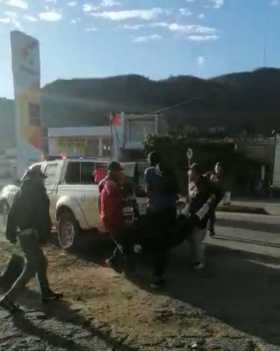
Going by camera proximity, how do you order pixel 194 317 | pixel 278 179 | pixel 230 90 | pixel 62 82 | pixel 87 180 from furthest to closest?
pixel 62 82
pixel 230 90
pixel 278 179
pixel 87 180
pixel 194 317

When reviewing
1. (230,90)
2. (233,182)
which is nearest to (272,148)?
(233,182)

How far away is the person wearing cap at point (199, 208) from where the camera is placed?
8359 mm

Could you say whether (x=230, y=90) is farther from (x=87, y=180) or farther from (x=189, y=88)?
(x=87, y=180)

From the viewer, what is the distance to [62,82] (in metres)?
113

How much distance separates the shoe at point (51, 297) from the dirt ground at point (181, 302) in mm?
128

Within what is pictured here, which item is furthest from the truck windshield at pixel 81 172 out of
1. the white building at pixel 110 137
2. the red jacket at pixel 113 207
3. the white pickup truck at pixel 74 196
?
the white building at pixel 110 137

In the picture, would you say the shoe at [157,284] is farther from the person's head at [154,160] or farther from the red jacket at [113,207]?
the person's head at [154,160]

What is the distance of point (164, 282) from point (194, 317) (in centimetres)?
146

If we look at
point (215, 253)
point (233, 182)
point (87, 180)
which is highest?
point (87, 180)

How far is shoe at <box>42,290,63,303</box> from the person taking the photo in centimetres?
686

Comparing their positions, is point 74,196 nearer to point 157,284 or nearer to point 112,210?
point 112,210

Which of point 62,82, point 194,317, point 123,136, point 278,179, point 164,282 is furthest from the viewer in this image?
point 62,82

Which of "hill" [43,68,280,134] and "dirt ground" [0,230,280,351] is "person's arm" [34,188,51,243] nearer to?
"dirt ground" [0,230,280,351]

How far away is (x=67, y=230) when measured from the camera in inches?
415
